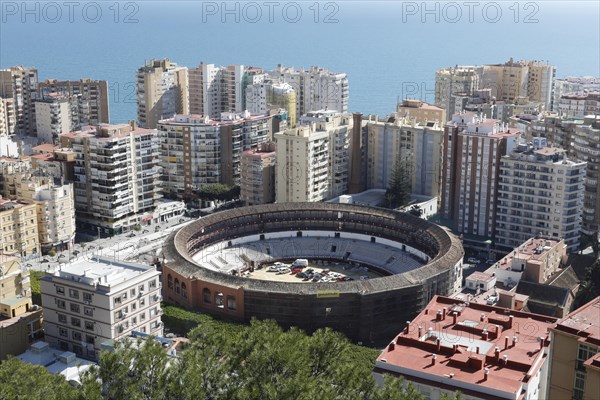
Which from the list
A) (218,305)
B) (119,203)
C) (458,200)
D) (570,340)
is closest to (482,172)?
(458,200)

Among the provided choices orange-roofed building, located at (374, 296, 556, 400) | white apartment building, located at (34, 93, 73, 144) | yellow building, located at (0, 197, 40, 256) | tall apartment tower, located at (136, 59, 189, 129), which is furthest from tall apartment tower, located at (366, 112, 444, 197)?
white apartment building, located at (34, 93, 73, 144)

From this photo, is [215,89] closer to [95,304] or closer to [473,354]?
[95,304]

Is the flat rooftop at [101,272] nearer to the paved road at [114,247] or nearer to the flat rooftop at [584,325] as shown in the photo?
the paved road at [114,247]

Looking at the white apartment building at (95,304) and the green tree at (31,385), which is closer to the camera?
the green tree at (31,385)

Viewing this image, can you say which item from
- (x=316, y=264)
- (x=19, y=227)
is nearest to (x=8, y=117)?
(x=19, y=227)

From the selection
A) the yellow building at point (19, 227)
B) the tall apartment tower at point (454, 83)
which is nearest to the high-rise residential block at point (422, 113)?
the tall apartment tower at point (454, 83)

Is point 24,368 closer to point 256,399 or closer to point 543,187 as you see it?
point 256,399
